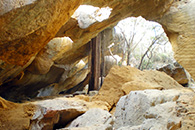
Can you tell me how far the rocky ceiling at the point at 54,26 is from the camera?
2.66 m

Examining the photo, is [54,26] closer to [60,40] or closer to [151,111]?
[151,111]

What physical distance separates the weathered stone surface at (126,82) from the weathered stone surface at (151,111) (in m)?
1.94

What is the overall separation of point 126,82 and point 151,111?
317cm

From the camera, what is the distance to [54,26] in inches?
134

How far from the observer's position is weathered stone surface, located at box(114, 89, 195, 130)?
5.92ft

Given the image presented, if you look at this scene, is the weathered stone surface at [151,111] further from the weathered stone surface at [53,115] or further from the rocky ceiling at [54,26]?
the rocky ceiling at [54,26]

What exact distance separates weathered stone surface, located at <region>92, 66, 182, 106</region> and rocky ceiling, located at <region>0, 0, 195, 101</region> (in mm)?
1279

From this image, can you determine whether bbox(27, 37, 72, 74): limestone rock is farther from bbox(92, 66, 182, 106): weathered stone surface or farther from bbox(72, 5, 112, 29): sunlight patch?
bbox(92, 66, 182, 106): weathered stone surface

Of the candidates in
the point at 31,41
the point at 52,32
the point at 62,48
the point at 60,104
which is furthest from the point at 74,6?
the point at 62,48

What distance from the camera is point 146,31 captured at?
41.4 feet

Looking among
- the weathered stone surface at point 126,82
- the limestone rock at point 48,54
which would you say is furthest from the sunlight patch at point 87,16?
the weathered stone surface at point 126,82

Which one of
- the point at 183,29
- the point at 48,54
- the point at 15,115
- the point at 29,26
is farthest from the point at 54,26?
the point at 48,54

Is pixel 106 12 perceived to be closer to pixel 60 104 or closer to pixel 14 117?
pixel 60 104

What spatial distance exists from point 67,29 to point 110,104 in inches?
151
